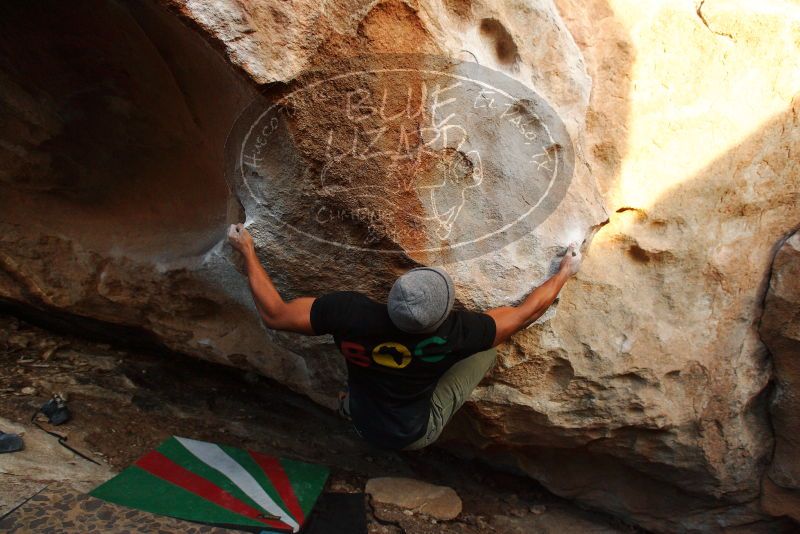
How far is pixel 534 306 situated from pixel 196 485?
141cm

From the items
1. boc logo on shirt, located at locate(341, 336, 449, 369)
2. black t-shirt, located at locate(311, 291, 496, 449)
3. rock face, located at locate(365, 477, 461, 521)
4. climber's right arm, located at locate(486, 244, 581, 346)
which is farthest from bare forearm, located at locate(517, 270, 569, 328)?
rock face, located at locate(365, 477, 461, 521)

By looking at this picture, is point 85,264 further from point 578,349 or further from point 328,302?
point 578,349

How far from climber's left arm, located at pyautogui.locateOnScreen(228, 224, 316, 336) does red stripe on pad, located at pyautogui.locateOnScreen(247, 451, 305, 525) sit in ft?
2.66

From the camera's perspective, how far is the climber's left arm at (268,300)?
1.69 metres

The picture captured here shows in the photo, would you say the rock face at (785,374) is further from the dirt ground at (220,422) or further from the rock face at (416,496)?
the rock face at (416,496)

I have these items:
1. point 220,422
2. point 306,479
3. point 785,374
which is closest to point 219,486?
point 306,479

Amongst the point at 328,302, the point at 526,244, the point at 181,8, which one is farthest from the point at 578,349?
the point at 181,8

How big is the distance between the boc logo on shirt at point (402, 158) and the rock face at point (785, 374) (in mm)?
878

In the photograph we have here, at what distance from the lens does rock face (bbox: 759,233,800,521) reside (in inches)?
79.0

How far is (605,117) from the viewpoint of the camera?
1.95m

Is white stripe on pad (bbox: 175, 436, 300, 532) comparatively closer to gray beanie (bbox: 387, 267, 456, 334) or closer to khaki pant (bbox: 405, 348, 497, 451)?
khaki pant (bbox: 405, 348, 497, 451)

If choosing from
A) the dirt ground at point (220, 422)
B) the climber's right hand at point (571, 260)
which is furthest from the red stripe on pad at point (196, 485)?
the climber's right hand at point (571, 260)

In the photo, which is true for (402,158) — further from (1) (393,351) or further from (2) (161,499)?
(2) (161,499)

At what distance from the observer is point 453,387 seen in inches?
74.1
